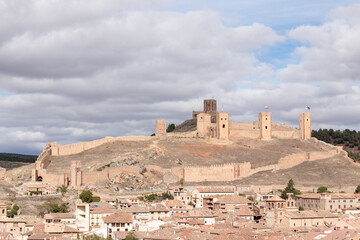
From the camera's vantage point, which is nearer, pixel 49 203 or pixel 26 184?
pixel 49 203

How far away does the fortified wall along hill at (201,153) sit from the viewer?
90312 mm

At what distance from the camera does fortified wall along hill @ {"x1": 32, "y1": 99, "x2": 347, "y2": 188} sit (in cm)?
9031

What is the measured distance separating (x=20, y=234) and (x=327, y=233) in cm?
2318

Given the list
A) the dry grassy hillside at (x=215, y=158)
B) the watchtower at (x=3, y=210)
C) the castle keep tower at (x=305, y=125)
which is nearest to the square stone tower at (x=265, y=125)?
the dry grassy hillside at (x=215, y=158)

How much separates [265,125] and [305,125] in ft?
20.8

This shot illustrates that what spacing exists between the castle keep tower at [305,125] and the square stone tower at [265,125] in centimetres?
512

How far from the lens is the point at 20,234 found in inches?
2470

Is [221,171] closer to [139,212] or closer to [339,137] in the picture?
[139,212]

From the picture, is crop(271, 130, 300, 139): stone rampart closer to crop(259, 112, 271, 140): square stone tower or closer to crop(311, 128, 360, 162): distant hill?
crop(259, 112, 271, 140): square stone tower

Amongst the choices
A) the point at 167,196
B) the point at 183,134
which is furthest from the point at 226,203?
the point at 183,134

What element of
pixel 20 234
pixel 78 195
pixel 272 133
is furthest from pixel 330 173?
pixel 20 234

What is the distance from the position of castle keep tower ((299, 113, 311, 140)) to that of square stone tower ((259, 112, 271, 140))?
5.12 metres

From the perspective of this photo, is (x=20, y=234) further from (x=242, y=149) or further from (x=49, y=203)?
(x=242, y=149)

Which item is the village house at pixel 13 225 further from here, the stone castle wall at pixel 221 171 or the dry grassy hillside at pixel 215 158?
the stone castle wall at pixel 221 171
